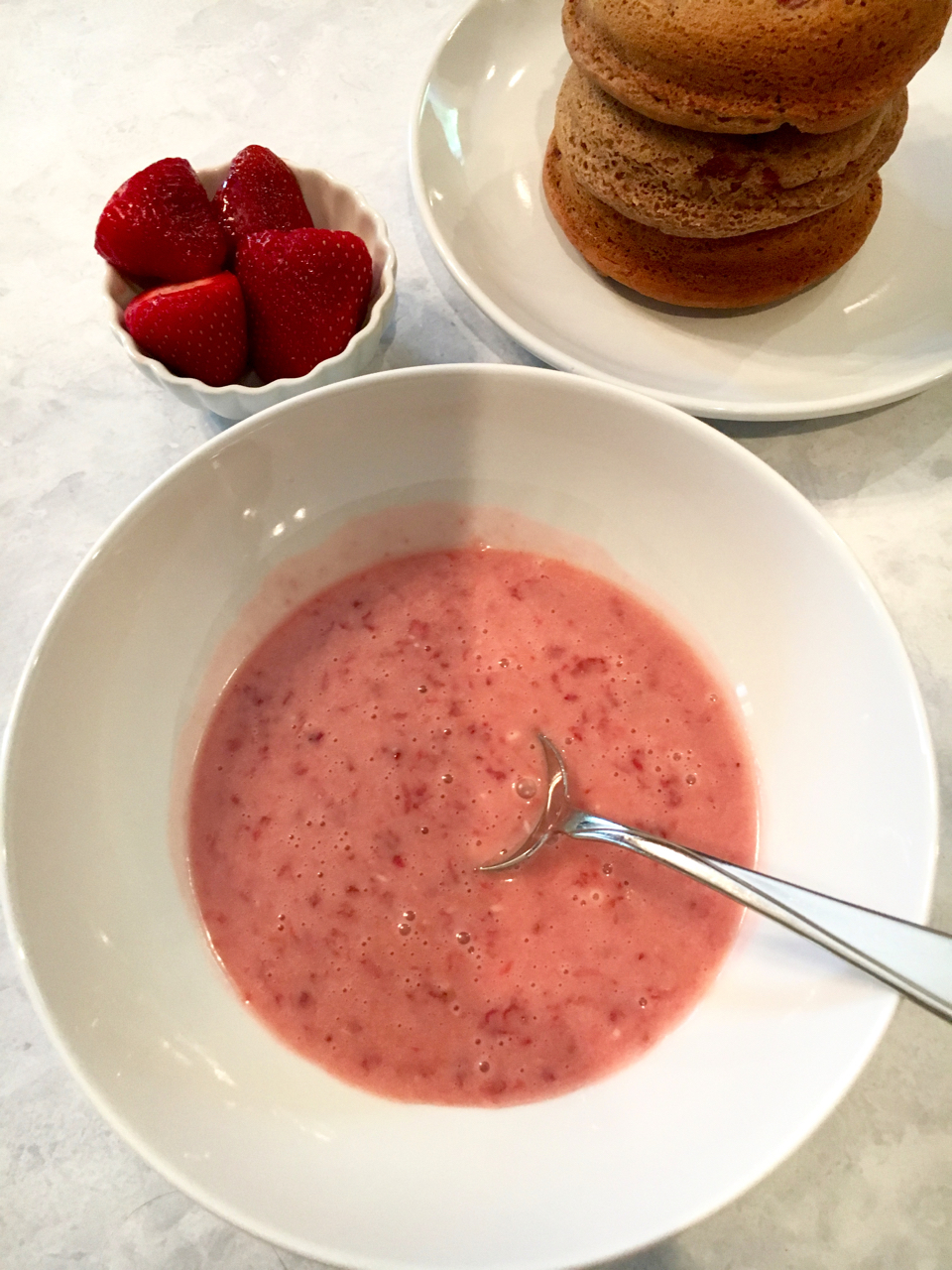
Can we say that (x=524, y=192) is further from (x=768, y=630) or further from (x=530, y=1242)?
(x=530, y=1242)

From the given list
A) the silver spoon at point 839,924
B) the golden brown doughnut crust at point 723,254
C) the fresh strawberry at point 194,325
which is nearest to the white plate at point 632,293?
the golden brown doughnut crust at point 723,254

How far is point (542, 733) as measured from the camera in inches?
33.8

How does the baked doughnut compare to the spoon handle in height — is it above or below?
above

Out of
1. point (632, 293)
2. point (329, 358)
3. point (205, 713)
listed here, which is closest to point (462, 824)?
point (205, 713)

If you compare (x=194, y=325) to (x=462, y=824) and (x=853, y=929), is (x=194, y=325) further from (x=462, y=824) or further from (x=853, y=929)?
(x=853, y=929)

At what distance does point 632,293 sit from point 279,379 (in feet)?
Result: 1.42

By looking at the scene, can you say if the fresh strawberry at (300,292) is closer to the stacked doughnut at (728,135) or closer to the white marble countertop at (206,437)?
the white marble countertop at (206,437)

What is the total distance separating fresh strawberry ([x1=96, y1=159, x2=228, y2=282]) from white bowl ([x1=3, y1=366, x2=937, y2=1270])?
26cm

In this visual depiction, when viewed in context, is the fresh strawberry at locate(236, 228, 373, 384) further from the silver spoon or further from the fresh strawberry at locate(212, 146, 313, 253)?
the silver spoon

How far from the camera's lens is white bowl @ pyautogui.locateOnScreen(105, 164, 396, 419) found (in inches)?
35.5

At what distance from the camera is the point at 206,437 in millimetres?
1040

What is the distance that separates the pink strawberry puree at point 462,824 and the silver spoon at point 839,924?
0.08 m

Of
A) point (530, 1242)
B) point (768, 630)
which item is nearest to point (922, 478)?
point (768, 630)

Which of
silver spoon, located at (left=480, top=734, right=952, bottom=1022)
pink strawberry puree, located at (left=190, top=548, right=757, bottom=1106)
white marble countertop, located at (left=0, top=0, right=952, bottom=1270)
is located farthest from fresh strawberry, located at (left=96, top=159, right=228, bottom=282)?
silver spoon, located at (left=480, top=734, right=952, bottom=1022)
